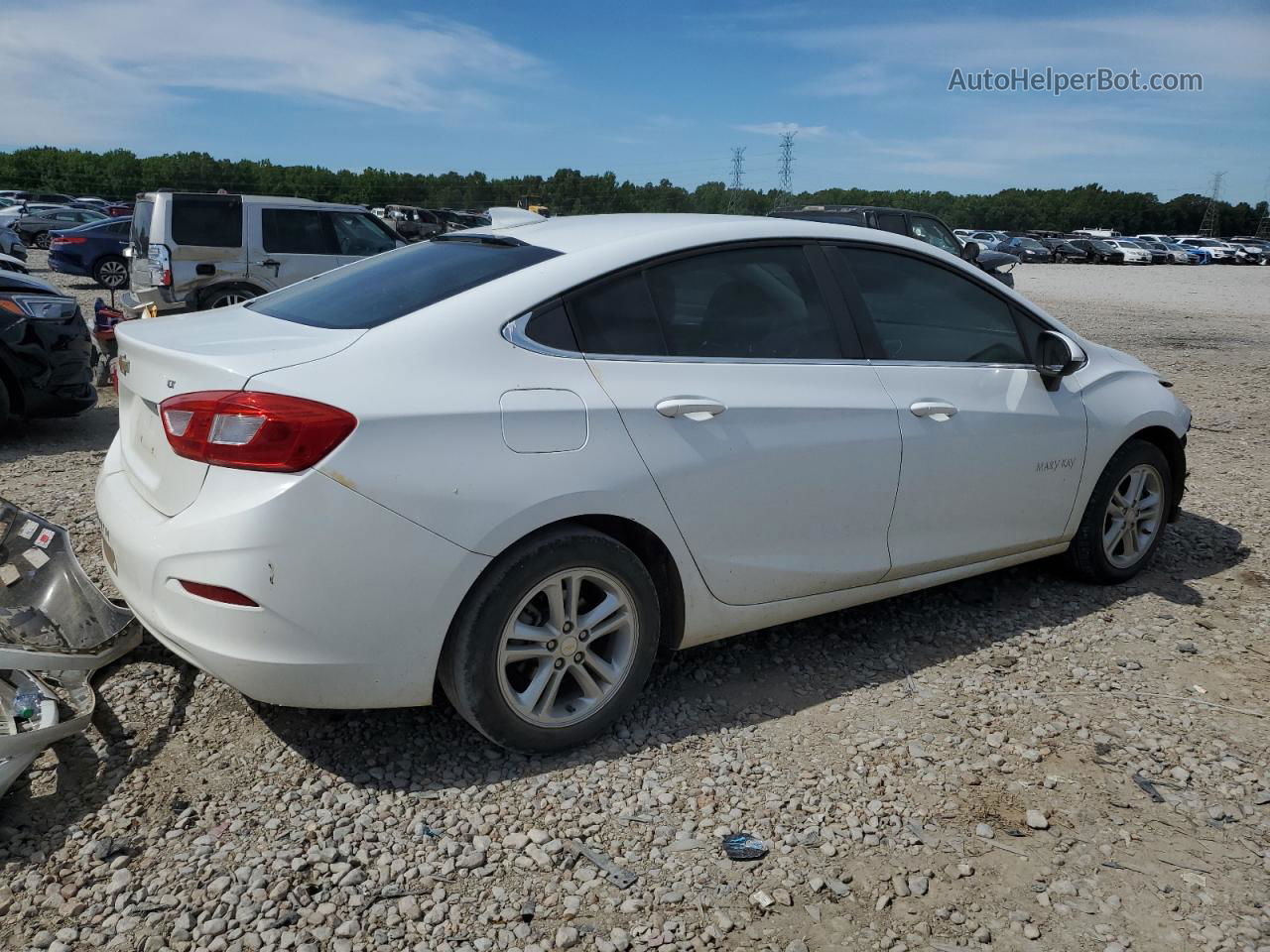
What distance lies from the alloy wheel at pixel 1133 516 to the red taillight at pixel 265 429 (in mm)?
3596

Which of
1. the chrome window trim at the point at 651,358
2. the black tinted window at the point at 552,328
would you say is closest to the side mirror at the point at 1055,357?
the chrome window trim at the point at 651,358

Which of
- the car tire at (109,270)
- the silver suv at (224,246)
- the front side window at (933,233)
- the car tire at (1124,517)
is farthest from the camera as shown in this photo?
the car tire at (109,270)

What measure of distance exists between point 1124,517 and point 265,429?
12.9 feet

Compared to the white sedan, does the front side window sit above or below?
above

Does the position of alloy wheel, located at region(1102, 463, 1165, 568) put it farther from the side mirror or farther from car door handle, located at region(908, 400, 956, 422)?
car door handle, located at region(908, 400, 956, 422)

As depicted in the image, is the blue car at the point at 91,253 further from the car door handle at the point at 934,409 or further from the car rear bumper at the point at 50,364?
the car door handle at the point at 934,409

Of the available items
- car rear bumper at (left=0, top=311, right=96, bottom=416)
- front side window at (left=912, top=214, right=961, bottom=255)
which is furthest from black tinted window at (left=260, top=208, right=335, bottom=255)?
front side window at (left=912, top=214, right=961, bottom=255)

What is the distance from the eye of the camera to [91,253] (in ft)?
69.6

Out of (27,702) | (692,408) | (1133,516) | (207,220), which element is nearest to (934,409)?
(692,408)

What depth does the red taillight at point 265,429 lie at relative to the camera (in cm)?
265

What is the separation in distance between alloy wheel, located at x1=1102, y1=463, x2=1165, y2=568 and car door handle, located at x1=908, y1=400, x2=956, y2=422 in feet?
4.32

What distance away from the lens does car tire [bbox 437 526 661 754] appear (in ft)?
9.57

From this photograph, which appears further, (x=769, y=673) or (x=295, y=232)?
(x=295, y=232)

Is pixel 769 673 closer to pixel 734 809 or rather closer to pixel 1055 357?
pixel 734 809
